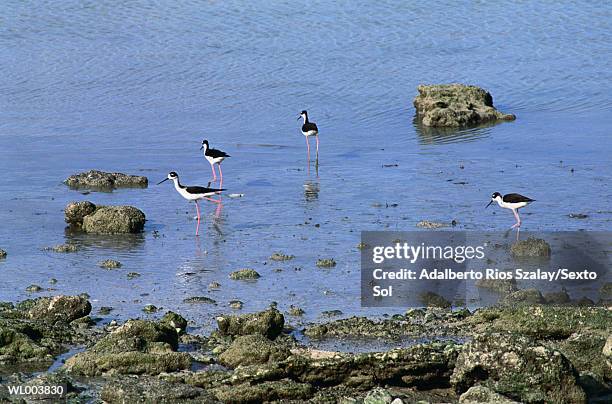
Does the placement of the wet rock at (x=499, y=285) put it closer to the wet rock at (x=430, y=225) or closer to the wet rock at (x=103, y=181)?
the wet rock at (x=430, y=225)

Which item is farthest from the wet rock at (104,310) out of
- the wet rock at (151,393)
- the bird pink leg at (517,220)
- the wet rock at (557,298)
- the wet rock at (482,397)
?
the bird pink leg at (517,220)

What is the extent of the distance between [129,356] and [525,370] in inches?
184

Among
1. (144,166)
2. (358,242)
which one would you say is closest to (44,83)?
(144,166)

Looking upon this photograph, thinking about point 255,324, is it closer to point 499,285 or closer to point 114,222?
point 499,285

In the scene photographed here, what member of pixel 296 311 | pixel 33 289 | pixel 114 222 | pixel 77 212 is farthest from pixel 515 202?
pixel 33 289

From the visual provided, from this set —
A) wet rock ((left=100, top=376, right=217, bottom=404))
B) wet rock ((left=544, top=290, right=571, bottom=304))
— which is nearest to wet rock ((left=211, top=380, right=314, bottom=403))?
wet rock ((left=100, top=376, right=217, bottom=404))

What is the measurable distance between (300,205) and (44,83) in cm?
1831

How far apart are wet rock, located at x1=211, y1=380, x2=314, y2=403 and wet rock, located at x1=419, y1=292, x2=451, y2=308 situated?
5.25 metres

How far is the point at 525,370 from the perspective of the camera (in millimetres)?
12594

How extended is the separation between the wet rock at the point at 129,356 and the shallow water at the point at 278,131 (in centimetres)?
236

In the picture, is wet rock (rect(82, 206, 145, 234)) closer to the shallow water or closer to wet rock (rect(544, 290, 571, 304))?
the shallow water

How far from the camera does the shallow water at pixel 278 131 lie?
20.9m

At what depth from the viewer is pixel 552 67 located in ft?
143

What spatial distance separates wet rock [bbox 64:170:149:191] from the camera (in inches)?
1044
